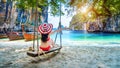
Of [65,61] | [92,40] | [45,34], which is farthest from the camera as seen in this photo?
[92,40]

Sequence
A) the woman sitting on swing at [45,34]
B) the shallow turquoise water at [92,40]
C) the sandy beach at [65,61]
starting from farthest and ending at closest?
the shallow turquoise water at [92,40], the woman sitting on swing at [45,34], the sandy beach at [65,61]

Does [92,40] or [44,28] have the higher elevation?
[44,28]

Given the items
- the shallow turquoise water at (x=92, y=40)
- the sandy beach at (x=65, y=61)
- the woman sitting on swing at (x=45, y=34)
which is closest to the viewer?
the sandy beach at (x=65, y=61)

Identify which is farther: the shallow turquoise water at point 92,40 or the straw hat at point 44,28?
the shallow turquoise water at point 92,40

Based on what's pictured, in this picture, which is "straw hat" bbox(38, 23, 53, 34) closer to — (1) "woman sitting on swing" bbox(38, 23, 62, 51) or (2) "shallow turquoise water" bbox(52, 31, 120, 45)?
(1) "woman sitting on swing" bbox(38, 23, 62, 51)

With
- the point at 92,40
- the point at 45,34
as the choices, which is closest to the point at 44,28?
the point at 45,34

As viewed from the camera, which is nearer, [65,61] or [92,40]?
[65,61]

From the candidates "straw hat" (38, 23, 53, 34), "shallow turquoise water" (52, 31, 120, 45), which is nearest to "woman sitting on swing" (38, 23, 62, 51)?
"straw hat" (38, 23, 53, 34)

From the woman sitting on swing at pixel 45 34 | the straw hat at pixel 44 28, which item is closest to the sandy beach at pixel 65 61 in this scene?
the woman sitting on swing at pixel 45 34

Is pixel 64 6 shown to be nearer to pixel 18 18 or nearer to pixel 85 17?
pixel 85 17

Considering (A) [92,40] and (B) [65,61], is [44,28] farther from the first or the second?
(A) [92,40]

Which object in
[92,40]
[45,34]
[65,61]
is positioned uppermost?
A: [45,34]

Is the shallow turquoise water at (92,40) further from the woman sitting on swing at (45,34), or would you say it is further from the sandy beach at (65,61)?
the woman sitting on swing at (45,34)

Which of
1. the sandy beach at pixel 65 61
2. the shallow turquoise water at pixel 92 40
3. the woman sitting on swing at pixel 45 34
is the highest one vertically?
the woman sitting on swing at pixel 45 34
